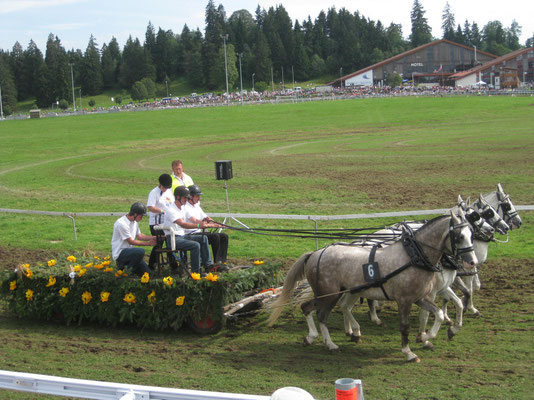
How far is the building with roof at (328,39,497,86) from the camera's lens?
396 ft

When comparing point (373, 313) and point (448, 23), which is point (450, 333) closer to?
point (373, 313)

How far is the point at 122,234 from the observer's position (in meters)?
9.91

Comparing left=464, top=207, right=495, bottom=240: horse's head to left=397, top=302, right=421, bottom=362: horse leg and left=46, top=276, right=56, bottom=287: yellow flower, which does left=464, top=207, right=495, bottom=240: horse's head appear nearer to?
left=397, top=302, right=421, bottom=362: horse leg

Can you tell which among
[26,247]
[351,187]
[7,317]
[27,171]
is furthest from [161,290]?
[27,171]

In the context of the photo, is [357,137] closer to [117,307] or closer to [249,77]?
[117,307]

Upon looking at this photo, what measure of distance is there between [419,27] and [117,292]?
610 feet

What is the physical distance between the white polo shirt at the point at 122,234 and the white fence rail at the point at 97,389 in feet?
17.1

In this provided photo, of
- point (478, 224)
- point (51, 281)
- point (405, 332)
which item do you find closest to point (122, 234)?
point (51, 281)

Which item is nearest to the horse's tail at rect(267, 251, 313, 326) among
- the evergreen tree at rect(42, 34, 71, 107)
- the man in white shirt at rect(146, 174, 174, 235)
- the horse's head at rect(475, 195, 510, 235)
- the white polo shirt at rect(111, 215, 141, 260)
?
the white polo shirt at rect(111, 215, 141, 260)

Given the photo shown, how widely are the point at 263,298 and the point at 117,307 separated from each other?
2.21 m

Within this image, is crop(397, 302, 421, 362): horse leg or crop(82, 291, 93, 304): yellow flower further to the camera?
crop(82, 291, 93, 304): yellow flower

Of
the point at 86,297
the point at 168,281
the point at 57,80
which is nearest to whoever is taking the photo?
the point at 168,281

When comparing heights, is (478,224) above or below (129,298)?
above

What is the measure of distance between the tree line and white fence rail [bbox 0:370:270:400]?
381 feet
